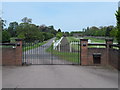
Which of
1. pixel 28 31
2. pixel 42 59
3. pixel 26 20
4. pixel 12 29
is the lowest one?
pixel 42 59

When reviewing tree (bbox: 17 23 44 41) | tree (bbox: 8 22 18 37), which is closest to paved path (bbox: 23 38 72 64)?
tree (bbox: 17 23 44 41)

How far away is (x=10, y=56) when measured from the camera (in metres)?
10.0

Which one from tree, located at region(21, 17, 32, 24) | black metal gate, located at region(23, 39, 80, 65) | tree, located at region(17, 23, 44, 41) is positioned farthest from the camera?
tree, located at region(21, 17, 32, 24)

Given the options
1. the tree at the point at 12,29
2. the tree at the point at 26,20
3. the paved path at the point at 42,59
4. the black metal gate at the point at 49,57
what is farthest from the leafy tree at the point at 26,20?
the paved path at the point at 42,59

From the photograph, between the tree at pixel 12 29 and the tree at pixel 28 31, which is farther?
the tree at pixel 12 29

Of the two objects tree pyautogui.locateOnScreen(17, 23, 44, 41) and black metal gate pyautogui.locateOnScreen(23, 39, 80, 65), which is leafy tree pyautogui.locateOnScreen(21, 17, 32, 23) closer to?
tree pyautogui.locateOnScreen(17, 23, 44, 41)

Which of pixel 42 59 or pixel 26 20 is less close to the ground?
pixel 26 20

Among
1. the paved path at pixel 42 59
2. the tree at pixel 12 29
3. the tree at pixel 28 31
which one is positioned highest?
the tree at pixel 12 29

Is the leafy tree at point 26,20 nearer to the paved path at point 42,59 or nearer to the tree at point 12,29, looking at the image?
the tree at point 12,29

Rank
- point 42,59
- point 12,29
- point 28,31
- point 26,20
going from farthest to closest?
point 12,29 < point 26,20 < point 28,31 < point 42,59

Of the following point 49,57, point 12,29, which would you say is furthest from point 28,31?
point 12,29

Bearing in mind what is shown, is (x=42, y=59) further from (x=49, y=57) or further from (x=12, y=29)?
(x=12, y=29)

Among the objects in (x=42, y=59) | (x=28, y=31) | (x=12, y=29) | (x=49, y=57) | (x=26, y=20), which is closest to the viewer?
(x=42, y=59)

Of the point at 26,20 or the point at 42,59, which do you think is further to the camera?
the point at 26,20
